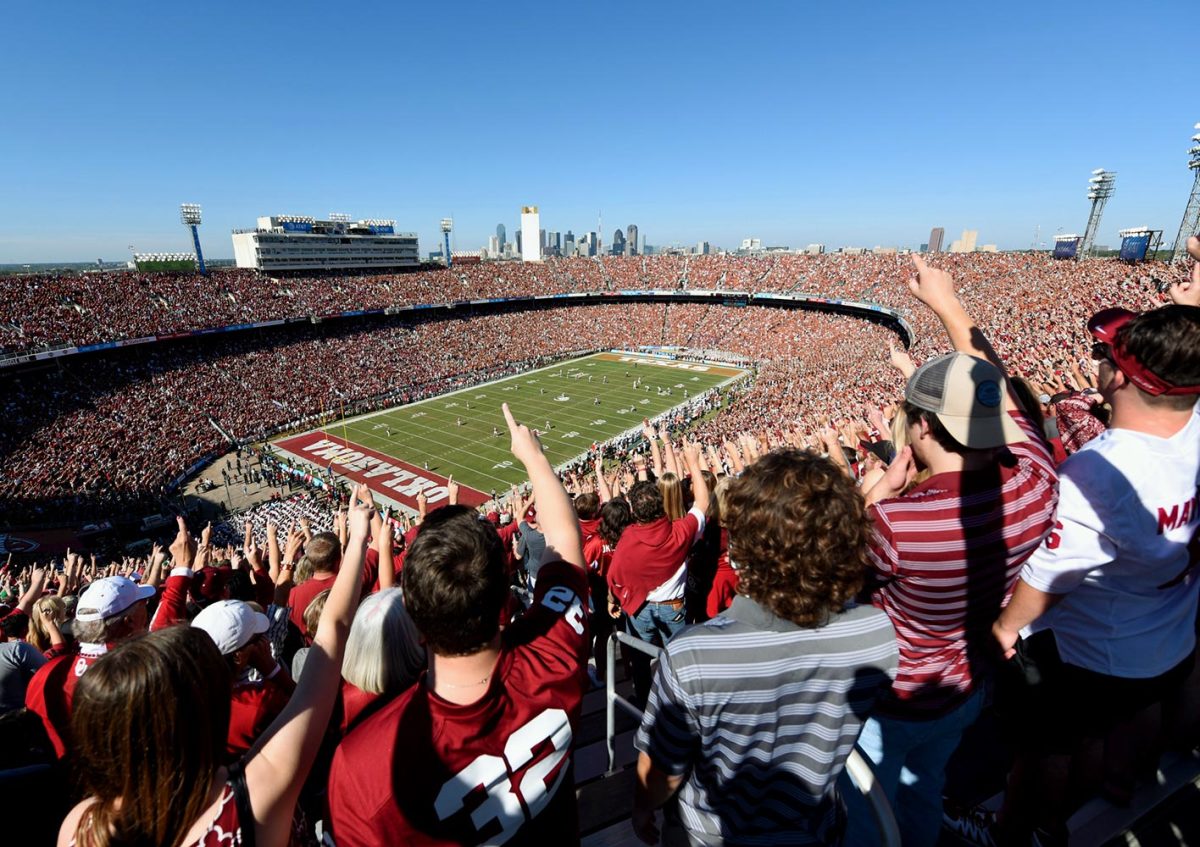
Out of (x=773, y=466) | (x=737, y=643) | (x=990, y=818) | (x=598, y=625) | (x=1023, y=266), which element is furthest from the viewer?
(x=1023, y=266)

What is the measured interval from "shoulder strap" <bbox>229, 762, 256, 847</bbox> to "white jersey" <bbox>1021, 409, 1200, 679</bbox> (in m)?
2.91

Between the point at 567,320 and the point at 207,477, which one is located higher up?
the point at 567,320

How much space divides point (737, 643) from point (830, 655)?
337 millimetres

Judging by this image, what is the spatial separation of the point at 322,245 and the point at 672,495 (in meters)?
78.3

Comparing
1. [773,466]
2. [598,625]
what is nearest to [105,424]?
[598,625]

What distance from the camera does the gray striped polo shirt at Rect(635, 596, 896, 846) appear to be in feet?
5.70

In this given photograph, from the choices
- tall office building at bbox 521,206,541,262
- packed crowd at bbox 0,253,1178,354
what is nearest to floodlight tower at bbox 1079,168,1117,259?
packed crowd at bbox 0,253,1178,354

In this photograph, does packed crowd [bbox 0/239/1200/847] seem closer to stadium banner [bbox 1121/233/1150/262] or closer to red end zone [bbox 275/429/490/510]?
red end zone [bbox 275/429/490/510]

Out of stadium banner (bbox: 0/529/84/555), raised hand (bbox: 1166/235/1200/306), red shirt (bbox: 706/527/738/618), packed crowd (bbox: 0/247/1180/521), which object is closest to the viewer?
raised hand (bbox: 1166/235/1200/306)

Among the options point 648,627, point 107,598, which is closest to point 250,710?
point 107,598

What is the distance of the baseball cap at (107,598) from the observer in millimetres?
3334

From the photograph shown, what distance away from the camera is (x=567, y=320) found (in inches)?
2635

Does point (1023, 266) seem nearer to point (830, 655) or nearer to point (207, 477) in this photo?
point (830, 655)

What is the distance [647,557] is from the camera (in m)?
3.83
